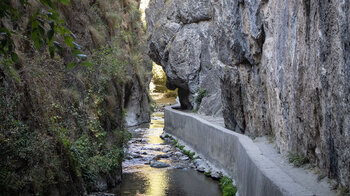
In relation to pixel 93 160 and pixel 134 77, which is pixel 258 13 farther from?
pixel 134 77

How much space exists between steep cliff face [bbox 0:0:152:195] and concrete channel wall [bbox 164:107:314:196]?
123 inches

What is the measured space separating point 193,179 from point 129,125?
15.9 m

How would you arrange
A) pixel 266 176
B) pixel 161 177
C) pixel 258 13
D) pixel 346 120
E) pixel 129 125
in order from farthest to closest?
pixel 129 125 < pixel 161 177 < pixel 258 13 < pixel 266 176 < pixel 346 120

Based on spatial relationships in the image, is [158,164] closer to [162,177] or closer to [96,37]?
[162,177]

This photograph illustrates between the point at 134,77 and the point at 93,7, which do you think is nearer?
the point at 93,7

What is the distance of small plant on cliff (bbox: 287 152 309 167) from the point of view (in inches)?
297

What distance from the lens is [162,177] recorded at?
12.9m

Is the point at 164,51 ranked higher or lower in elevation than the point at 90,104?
higher

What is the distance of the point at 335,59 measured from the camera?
16.7 feet

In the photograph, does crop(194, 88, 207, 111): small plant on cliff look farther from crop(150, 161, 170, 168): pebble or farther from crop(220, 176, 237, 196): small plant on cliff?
crop(220, 176, 237, 196): small plant on cliff

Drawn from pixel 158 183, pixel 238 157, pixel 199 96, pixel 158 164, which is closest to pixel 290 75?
pixel 238 157

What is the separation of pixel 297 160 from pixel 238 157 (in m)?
2.98

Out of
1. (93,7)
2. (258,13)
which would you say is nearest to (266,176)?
(258,13)

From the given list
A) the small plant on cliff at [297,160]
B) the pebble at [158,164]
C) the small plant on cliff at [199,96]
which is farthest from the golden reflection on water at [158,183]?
the small plant on cliff at [199,96]
